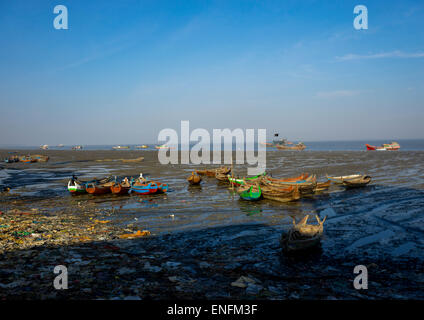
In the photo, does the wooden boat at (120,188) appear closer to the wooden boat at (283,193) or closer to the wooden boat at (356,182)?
the wooden boat at (283,193)

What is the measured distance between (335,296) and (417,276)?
368 centimetres

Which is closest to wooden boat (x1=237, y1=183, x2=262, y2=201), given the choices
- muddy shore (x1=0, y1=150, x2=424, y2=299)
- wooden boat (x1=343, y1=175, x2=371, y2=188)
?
muddy shore (x1=0, y1=150, x2=424, y2=299)

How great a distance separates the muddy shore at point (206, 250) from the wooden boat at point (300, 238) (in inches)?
16.6

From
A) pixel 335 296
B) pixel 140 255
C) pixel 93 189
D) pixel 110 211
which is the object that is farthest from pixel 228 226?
pixel 93 189

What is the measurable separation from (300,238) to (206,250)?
400 centimetres

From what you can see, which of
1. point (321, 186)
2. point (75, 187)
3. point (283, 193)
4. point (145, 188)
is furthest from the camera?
point (321, 186)

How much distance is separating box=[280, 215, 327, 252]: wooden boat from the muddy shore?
0.42 m

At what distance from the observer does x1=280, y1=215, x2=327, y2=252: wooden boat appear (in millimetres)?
10344

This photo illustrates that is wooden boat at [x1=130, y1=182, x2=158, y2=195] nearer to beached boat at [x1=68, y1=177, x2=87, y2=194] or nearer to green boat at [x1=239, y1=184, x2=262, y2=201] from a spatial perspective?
beached boat at [x1=68, y1=177, x2=87, y2=194]

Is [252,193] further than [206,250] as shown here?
Yes

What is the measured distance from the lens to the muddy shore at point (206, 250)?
7.61 m

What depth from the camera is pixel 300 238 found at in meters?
10.7

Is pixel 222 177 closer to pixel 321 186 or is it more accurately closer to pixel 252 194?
pixel 252 194

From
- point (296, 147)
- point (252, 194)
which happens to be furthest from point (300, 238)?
point (296, 147)
